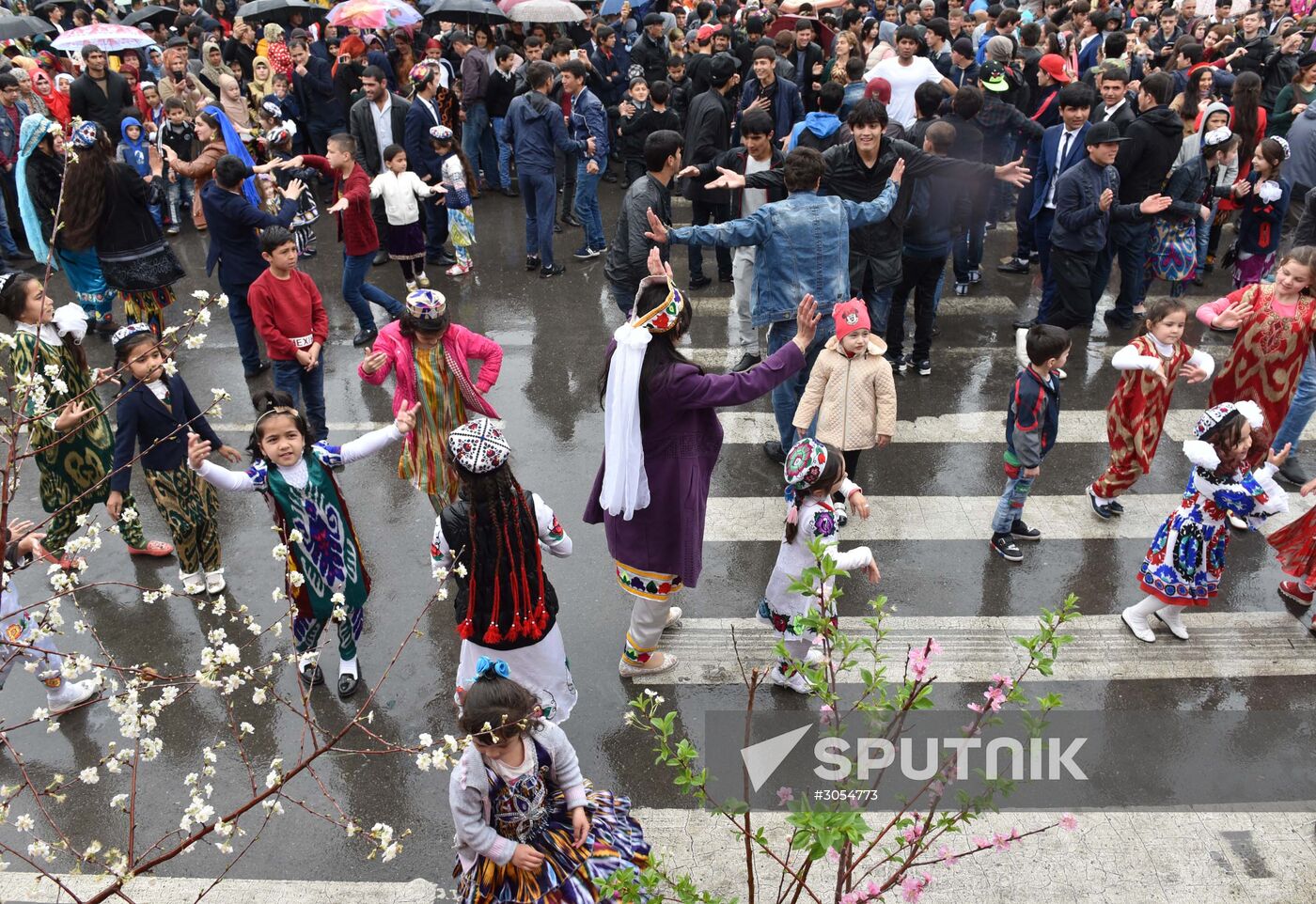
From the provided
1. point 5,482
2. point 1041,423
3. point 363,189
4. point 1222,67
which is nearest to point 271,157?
point 363,189

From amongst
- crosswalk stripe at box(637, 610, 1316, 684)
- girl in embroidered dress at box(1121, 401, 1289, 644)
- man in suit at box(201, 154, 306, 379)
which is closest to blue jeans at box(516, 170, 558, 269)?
man in suit at box(201, 154, 306, 379)

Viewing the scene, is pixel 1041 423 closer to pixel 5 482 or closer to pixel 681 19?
pixel 5 482

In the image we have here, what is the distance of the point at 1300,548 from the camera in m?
6.13

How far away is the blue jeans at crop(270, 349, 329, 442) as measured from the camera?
7941mm

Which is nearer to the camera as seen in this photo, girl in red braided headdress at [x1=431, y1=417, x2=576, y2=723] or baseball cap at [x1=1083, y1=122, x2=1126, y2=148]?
girl in red braided headdress at [x1=431, y1=417, x2=576, y2=723]

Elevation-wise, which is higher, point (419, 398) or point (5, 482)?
point (5, 482)

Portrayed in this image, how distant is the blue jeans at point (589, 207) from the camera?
1166cm

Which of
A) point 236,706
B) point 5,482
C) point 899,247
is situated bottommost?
point 236,706

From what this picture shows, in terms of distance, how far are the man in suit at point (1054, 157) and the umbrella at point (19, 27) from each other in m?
12.8

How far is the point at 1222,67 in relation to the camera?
1299cm

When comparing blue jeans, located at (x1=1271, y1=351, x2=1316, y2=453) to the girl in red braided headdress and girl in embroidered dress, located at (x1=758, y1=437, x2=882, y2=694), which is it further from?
the girl in red braided headdress

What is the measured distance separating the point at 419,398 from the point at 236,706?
75.6 inches

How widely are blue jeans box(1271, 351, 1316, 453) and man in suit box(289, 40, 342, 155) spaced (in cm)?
1196

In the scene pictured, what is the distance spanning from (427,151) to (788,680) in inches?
307
